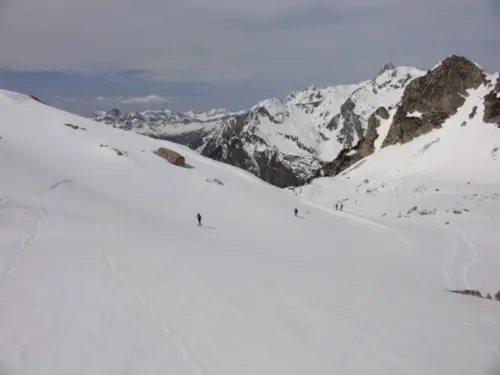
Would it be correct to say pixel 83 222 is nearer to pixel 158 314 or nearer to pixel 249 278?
pixel 249 278

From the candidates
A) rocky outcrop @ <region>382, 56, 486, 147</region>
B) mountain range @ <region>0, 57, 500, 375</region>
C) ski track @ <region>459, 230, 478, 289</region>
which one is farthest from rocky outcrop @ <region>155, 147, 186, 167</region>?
rocky outcrop @ <region>382, 56, 486, 147</region>

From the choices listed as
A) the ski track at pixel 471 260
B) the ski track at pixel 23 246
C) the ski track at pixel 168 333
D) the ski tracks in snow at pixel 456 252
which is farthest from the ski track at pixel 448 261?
the ski track at pixel 23 246

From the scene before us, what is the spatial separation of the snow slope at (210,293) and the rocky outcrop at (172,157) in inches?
564

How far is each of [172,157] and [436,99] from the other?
8001 centimetres

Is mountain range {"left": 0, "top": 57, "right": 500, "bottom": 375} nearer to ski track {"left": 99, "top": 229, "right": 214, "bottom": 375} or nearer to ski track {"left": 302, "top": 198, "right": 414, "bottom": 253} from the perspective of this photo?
ski track {"left": 99, "top": 229, "right": 214, "bottom": 375}

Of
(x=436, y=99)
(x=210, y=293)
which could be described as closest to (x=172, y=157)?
(x=210, y=293)

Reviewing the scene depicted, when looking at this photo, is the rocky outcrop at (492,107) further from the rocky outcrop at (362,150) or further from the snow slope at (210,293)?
the snow slope at (210,293)

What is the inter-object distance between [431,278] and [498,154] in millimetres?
57538

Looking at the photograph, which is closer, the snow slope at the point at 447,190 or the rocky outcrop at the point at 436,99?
the snow slope at the point at 447,190

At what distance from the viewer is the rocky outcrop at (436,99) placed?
99.1m

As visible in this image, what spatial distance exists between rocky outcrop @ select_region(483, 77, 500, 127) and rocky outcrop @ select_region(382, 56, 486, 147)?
979 cm

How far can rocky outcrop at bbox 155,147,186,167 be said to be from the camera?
49.3m

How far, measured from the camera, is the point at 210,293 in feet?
45.6

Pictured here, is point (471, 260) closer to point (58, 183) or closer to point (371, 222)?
point (371, 222)
